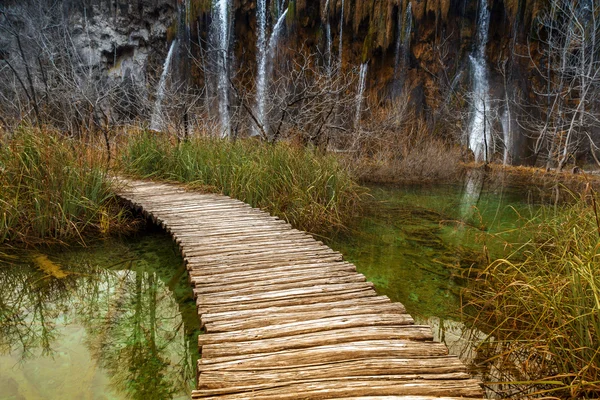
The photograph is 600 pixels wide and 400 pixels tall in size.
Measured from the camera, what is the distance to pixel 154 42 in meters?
19.8

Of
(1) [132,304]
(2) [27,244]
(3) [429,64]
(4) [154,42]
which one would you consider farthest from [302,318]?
(4) [154,42]

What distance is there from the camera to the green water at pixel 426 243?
397 cm

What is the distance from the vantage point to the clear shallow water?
3.59m

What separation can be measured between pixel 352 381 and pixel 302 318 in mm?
605

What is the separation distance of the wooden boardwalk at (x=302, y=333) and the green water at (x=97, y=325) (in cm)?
48

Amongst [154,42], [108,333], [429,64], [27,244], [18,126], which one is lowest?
[108,333]

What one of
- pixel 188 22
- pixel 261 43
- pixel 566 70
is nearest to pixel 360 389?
pixel 566 70

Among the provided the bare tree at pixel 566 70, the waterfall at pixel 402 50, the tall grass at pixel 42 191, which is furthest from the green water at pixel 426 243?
the waterfall at pixel 402 50

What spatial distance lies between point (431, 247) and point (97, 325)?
145 inches

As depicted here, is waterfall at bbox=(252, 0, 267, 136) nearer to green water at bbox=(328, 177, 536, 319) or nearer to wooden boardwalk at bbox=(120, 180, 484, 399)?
green water at bbox=(328, 177, 536, 319)

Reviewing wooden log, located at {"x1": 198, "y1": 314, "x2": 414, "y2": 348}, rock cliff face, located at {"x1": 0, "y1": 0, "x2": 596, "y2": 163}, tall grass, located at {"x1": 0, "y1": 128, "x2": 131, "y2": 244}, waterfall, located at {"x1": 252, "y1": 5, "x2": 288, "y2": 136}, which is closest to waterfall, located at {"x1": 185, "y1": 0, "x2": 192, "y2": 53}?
rock cliff face, located at {"x1": 0, "y1": 0, "x2": 596, "y2": 163}

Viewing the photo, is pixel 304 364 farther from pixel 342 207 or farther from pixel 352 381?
pixel 342 207

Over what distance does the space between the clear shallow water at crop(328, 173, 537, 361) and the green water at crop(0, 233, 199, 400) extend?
5.85ft

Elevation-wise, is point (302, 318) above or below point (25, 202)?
below
